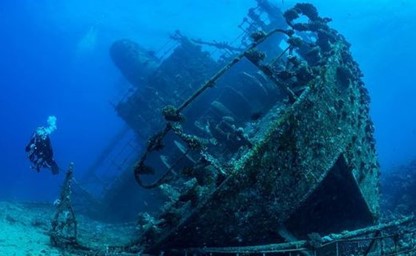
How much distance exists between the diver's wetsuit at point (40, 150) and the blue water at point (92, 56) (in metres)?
15.7

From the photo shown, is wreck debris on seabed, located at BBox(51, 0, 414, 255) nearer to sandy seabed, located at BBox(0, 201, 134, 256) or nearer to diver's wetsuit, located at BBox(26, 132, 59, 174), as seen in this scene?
sandy seabed, located at BBox(0, 201, 134, 256)

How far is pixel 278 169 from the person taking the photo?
6.03 metres

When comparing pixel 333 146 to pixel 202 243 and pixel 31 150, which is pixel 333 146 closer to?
pixel 202 243

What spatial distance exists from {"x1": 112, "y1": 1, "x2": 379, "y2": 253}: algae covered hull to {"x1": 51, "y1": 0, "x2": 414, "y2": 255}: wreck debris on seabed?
0.07 feet

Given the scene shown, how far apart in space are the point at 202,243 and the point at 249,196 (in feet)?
3.47

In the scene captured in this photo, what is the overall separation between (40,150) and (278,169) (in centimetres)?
723

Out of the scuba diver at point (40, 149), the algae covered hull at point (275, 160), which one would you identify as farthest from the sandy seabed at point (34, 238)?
the algae covered hull at point (275, 160)

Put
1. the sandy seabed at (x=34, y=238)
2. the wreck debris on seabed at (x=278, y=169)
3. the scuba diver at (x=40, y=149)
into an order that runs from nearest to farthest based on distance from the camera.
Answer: the wreck debris on seabed at (x=278, y=169)
the sandy seabed at (x=34, y=238)
the scuba diver at (x=40, y=149)

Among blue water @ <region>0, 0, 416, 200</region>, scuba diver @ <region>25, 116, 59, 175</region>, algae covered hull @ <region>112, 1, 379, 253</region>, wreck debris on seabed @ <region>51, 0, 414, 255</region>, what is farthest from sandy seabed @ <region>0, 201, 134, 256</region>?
blue water @ <region>0, 0, 416, 200</region>

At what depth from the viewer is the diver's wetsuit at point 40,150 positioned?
9.99 metres

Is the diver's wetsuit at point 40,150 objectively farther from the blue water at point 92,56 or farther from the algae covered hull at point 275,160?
the blue water at point 92,56

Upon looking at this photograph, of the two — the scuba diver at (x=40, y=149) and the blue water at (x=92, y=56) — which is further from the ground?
the blue water at (x=92, y=56)

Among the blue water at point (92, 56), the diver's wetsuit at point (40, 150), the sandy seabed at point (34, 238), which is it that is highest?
the blue water at point (92, 56)

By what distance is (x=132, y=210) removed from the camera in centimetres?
1424
